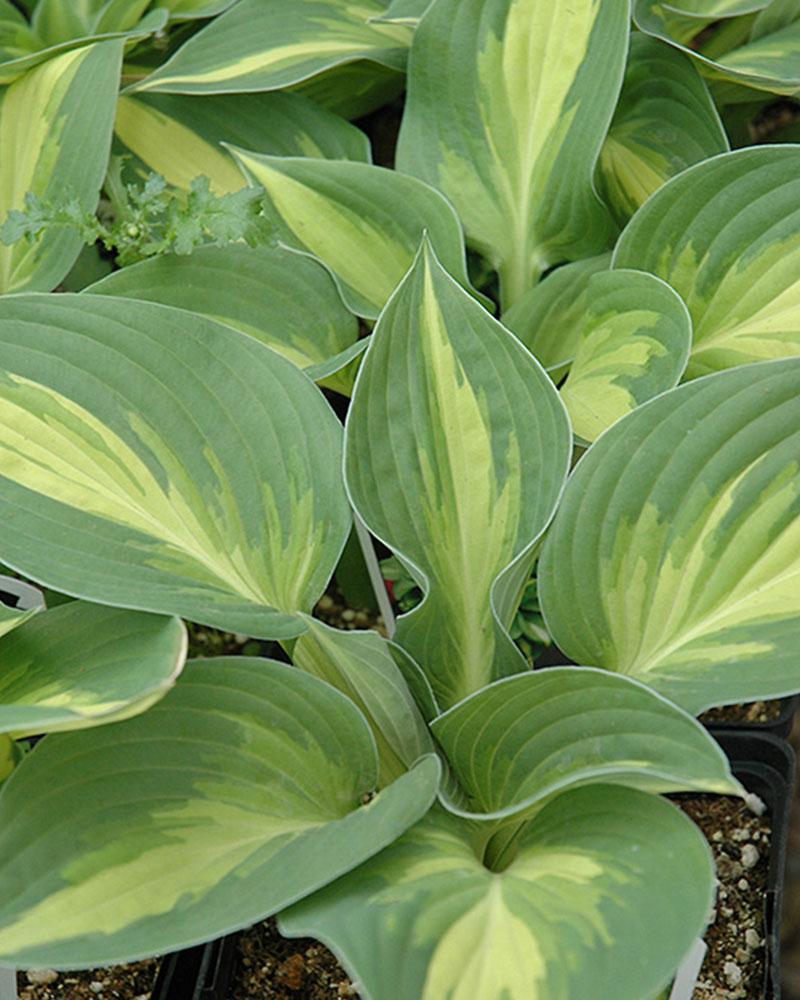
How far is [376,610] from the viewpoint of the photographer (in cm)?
104

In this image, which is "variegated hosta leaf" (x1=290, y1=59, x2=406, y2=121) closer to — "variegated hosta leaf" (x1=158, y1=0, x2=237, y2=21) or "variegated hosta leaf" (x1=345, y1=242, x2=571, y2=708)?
"variegated hosta leaf" (x1=158, y1=0, x2=237, y2=21)

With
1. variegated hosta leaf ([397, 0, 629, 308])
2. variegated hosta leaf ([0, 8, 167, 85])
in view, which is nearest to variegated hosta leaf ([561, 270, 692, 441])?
variegated hosta leaf ([397, 0, 629, 308])

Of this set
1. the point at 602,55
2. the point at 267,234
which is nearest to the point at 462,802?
the point at 267,234

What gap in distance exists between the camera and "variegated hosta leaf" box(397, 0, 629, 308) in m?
0.91

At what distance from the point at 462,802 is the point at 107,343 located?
340 millimetres

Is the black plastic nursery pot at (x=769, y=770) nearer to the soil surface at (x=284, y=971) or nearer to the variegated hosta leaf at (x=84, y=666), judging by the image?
the soil surface at (x=284, y=971)

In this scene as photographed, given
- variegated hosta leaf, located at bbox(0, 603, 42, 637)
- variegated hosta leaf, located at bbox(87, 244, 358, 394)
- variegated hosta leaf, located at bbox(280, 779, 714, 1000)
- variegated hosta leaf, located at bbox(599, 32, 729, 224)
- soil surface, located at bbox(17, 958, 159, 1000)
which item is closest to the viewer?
variegated hosta leaf, located at bbox(280, 779, 714, 1000)

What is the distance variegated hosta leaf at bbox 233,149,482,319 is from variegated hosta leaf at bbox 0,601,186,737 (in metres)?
0.35

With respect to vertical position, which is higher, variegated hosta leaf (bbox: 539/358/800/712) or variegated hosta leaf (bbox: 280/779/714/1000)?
variegated hosta leaf (bbox: 539/358/800/712)

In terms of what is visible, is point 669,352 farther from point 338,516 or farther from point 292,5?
point 292,5

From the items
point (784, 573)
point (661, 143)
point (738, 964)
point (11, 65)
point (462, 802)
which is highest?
point (11, 65)

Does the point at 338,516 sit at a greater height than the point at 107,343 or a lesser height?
lesser

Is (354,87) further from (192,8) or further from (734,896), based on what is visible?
(734,896)

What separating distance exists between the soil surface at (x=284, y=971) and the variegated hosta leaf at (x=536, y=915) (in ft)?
0.77
